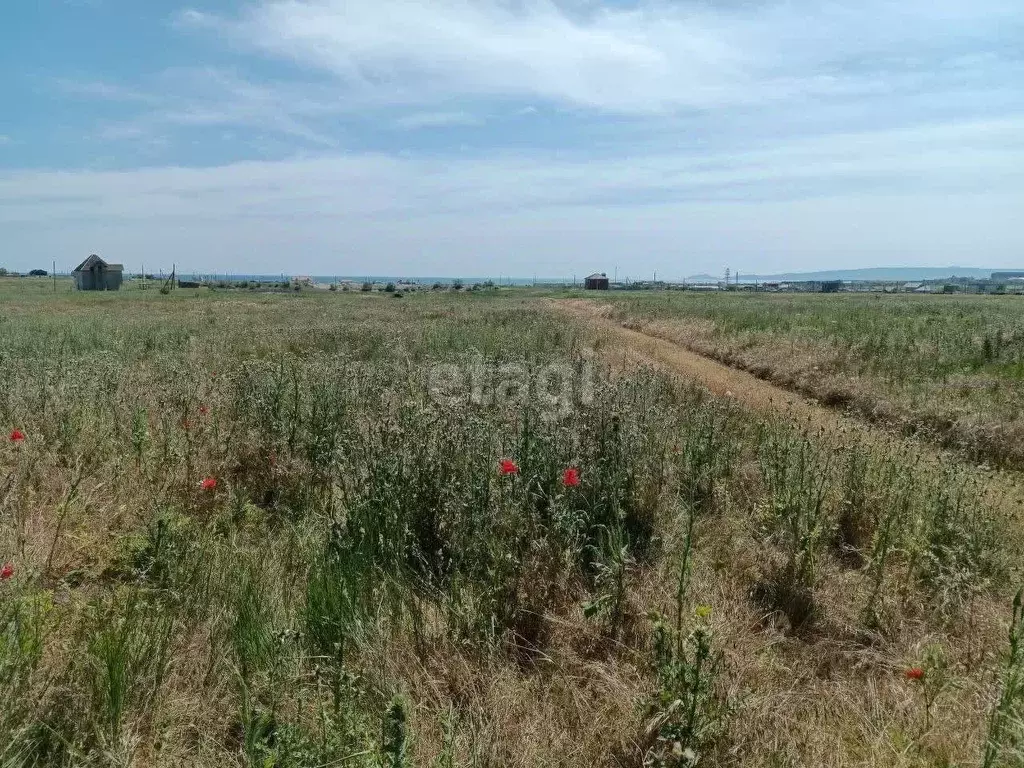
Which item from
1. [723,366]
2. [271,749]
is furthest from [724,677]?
[723,366]

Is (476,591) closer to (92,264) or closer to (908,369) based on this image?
(908,369)

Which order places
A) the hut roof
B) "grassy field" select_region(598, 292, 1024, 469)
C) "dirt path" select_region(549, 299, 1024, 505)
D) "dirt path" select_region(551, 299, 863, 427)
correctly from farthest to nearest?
the hut roof
"dirt path" select_region(551, 299, 863, 427)
"grassy field" select_region(598, 292, 1024, 469)
"dirt path" select_region(549, 299, 1024, 505)

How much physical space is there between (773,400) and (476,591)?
9.17 meters

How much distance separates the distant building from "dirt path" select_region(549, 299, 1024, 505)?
7393cm

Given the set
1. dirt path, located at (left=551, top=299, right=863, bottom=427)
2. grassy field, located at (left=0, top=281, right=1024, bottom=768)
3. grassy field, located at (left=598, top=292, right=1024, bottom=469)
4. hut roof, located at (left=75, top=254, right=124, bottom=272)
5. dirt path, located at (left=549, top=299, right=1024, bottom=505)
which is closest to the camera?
grassy field, located at (left=0, top=281, right=1024, bottom=768)

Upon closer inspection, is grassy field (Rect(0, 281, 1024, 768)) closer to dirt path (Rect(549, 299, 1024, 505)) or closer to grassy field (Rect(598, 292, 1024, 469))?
dirt path (Rect(549, 299, 1024, 505))

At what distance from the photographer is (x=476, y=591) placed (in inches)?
149

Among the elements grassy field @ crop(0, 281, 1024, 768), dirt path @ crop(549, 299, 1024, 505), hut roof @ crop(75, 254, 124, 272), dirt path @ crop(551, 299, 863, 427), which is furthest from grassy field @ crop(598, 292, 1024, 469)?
hut roof @ crop(75, 254, 124, 272)

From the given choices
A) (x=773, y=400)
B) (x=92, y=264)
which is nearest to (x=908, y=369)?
(x=773, y=400)

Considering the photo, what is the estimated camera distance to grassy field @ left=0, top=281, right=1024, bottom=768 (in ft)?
9.09

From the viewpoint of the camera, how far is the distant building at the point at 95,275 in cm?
7344

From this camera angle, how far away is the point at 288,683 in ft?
9.72

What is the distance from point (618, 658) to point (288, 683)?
164cm

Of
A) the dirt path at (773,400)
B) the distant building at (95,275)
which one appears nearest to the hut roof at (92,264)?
the distant building at (95,275)
